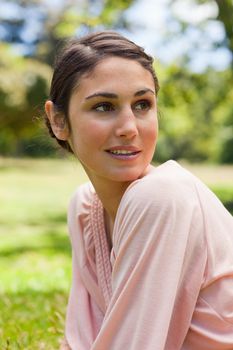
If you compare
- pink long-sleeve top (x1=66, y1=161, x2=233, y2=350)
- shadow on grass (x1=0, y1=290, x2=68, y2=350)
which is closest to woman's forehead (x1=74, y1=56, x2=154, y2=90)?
pink long-sleeve top (x1=66, y1=161, x2=233, y2=350)

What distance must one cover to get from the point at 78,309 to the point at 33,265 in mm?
4416

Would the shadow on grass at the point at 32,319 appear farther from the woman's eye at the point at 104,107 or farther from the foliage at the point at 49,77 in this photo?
the woman's eye at the point at 104,107

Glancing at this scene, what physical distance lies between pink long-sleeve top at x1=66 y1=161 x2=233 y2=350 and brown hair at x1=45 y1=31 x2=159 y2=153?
435 mm

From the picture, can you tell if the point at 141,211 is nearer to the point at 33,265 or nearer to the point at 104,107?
the point at 104,107

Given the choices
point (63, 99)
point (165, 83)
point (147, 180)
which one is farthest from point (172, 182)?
point (165, 83)

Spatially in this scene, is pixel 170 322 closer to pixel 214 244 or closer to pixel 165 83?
pixel 214 244

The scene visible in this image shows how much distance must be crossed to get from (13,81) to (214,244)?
1468 cm

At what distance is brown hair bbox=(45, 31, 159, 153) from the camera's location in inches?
82.9

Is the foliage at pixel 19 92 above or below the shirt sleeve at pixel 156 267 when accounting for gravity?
below

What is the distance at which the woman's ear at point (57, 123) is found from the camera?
2.31 m

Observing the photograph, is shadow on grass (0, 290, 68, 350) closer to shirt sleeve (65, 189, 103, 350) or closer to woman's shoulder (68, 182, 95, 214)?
shirt sleeve (65, 189, 103, 350)

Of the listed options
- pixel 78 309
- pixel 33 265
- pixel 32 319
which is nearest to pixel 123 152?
pixel 78 309

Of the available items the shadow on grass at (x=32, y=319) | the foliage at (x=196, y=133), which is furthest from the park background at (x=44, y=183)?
the foliage at (x=196, y=133)

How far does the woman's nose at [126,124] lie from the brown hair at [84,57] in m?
0.20
